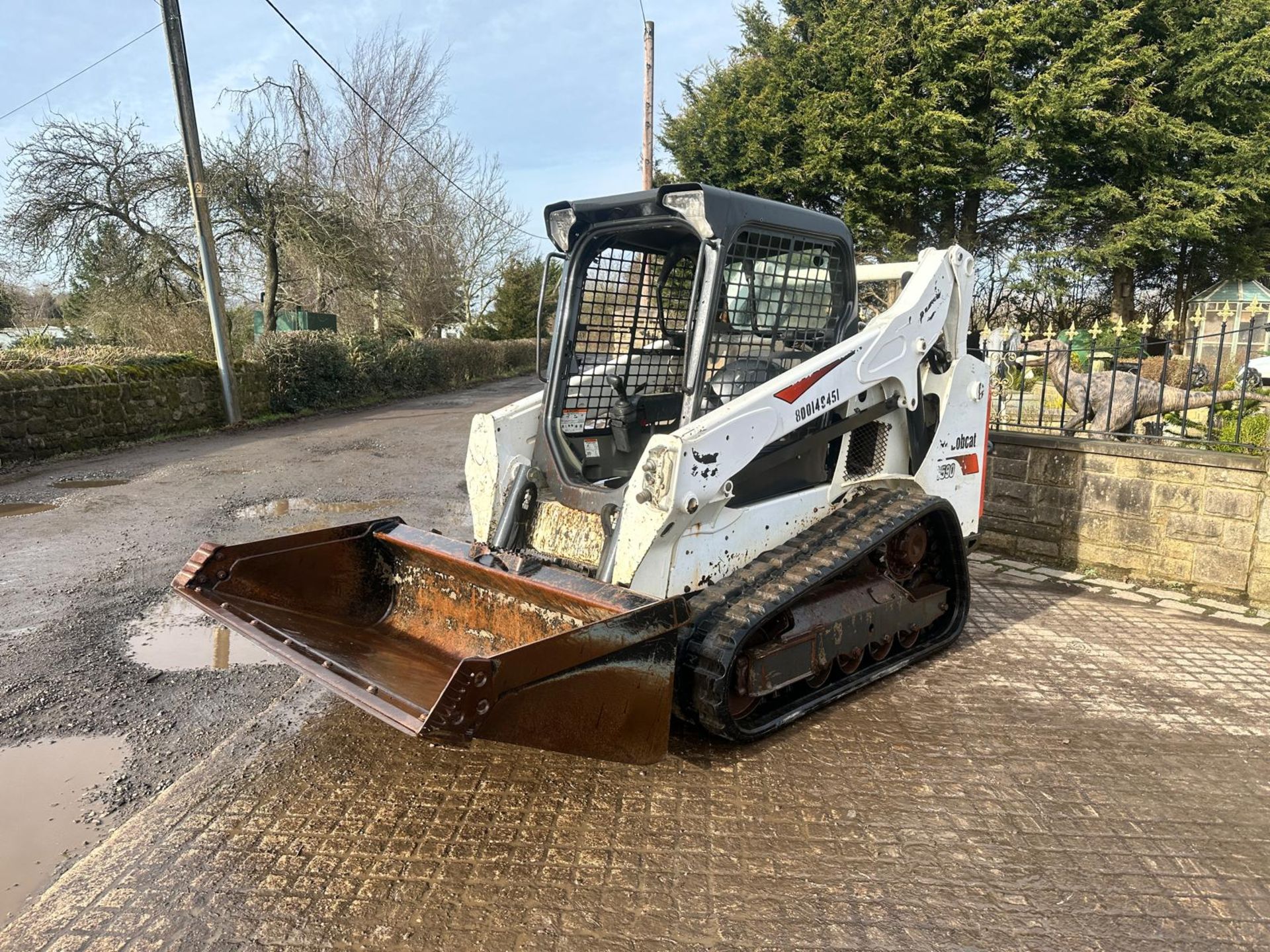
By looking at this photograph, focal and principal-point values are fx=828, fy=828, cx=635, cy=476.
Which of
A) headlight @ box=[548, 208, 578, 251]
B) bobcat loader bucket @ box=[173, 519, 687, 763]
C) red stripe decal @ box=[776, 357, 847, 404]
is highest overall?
headlight @ box=[548, 208, 578, 251]

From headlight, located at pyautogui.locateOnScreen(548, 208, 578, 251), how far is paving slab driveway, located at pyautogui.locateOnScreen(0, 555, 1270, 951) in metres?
2.46

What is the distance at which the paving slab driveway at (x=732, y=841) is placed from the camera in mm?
2463

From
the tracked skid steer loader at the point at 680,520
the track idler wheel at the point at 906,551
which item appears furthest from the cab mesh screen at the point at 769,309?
the track idler wheel at the point at 906,551

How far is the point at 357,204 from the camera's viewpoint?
20734 mm

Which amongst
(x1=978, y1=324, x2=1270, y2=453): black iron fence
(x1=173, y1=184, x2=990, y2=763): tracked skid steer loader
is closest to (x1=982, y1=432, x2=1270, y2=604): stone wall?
(x1=978, y1=324, x2=1270, y2=453): black iron fence

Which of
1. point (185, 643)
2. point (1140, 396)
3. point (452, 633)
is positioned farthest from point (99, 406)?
point (1140, 396)

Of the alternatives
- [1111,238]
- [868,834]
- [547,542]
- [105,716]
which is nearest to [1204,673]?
[868,834]

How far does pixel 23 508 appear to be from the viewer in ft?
26.8

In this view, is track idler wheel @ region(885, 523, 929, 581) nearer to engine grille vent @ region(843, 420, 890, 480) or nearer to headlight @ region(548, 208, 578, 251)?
engine grille vent @ region(843, 420, 890, 480)

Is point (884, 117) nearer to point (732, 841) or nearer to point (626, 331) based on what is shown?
point (626, 331)

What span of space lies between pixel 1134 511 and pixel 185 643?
6.40 metres

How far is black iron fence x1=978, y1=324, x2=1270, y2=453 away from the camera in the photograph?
236 inches

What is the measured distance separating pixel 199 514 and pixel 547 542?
5.38 metres

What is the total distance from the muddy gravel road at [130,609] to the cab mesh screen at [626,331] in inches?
85.6
